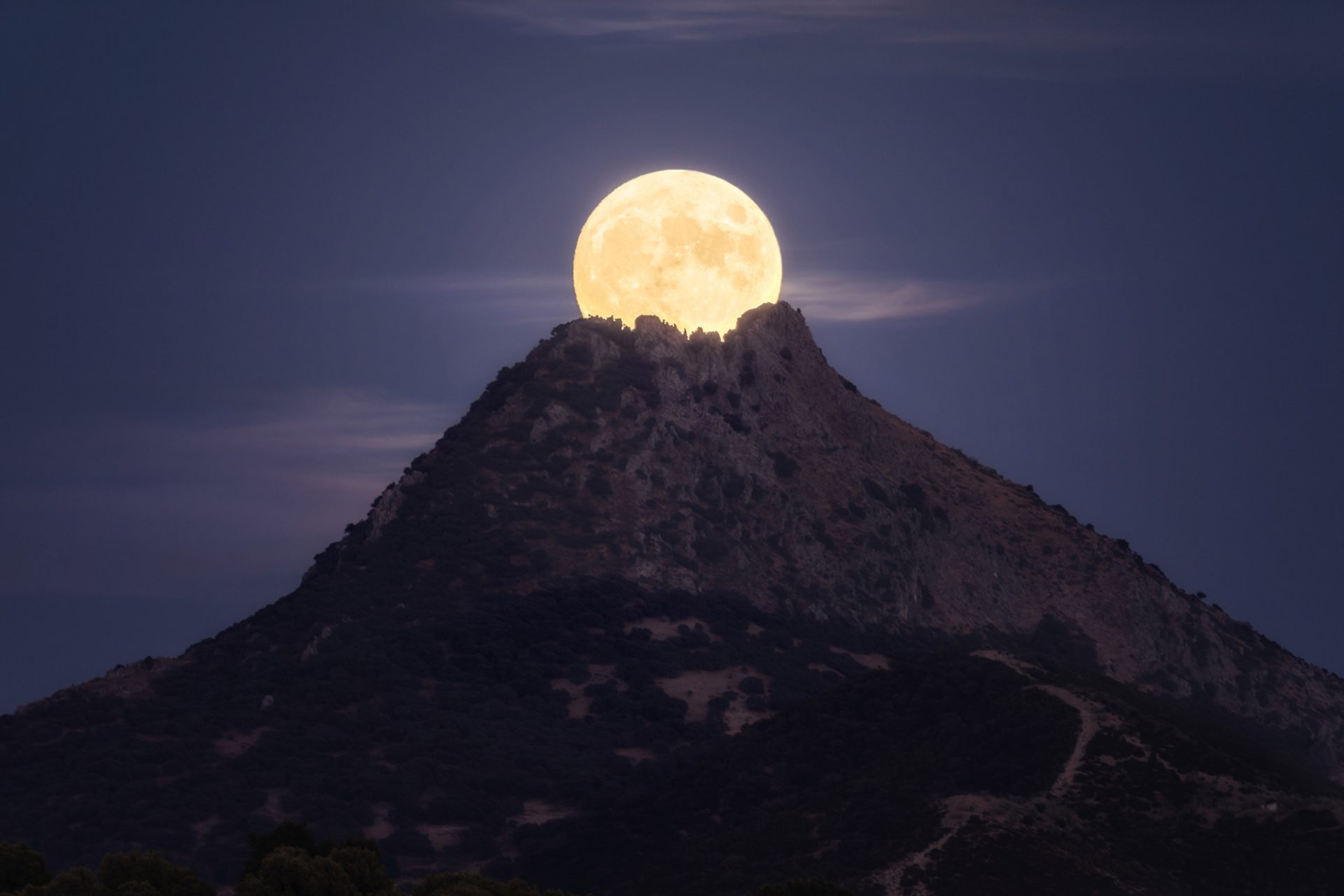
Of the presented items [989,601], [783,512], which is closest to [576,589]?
[783,512]

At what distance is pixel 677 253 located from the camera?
144 m

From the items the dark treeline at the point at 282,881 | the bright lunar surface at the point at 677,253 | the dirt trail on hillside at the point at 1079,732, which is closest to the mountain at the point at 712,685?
the dirt trail on hillside at the point at 1079,732

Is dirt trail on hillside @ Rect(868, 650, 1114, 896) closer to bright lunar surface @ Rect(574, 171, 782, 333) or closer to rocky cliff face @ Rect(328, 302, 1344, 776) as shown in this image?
rocky cliff face @ Rect(328, 302, 1344, 776)

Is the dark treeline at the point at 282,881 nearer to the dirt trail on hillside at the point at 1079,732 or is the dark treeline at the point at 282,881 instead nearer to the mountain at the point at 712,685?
the mountain at the point at 712,685

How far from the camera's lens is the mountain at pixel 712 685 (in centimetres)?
11006

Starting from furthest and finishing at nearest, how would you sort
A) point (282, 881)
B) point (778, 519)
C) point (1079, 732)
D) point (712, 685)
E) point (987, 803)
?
point (778, 519) < point (712, 685) < point (1079, 732) < point (987, 803) < point (282, 881)

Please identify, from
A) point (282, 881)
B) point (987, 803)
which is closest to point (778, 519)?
point (987, 803)

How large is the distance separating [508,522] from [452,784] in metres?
23.3

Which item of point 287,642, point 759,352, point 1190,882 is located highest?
point 759,352

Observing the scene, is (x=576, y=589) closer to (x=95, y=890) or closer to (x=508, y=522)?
(x=508, y=522)

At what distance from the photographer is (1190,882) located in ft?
342

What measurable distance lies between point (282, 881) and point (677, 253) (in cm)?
7081

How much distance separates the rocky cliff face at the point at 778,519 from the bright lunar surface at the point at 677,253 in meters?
2.17

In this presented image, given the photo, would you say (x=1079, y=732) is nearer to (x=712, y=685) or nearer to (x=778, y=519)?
(x=712, y=685)
